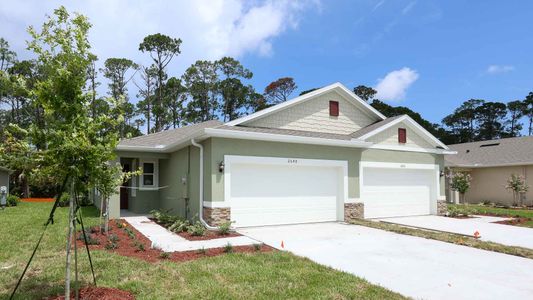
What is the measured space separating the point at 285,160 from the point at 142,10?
807 cm

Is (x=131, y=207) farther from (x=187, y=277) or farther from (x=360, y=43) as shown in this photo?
(x=360, y=43)

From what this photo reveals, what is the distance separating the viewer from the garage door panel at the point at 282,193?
36.9 ft

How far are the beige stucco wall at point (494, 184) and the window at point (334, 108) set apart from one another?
1465 cm

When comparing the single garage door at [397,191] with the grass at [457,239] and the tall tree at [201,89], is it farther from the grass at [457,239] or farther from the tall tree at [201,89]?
the tall tree at [201,89]

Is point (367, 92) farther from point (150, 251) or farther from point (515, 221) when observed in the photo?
point (150, 251)

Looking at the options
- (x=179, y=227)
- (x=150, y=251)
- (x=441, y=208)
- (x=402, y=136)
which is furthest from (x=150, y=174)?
(x=441, y=208)

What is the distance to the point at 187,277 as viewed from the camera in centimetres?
580

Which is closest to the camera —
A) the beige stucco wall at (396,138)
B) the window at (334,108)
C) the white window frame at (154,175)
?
the beige stucco wall at (396,138)

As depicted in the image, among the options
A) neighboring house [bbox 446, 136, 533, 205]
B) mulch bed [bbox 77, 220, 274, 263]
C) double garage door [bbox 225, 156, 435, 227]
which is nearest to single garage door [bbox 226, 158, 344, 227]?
double garage door [bbox 225, 156, 435, 227]

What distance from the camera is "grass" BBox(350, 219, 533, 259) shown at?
315 inches

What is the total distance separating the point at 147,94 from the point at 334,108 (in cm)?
2665

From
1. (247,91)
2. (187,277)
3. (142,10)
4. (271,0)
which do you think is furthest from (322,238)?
(247,91)

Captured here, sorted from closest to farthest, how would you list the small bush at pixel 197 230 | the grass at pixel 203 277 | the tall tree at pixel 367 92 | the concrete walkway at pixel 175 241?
the grass at pixel 203 277 < the concrete walkway at pixel 175 241 < the small bush at pixel 197 230 < the tall tree at pixel 367 92

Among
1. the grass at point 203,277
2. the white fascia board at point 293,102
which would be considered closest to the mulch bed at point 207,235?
the grass at point 203,277
